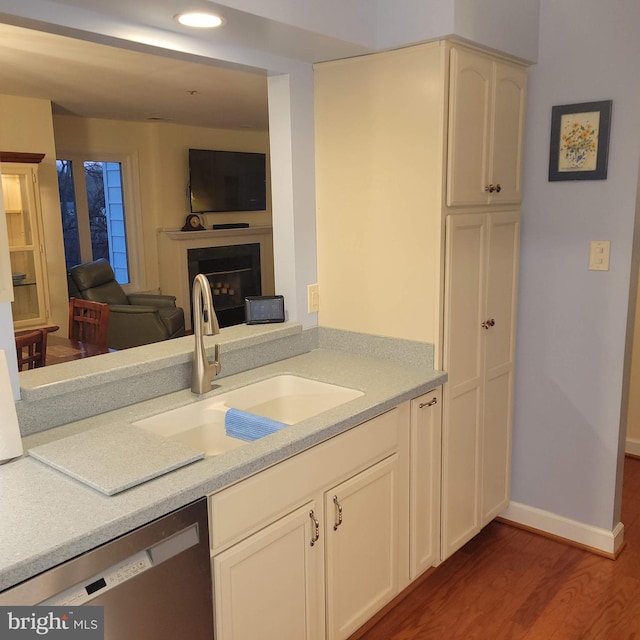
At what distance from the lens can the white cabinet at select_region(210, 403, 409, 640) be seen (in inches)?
64.1

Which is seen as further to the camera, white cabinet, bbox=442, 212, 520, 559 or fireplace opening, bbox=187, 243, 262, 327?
fireplace opening, bbox=187, 243, 262, 327

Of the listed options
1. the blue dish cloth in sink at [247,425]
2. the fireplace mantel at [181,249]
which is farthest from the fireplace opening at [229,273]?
the blue dish cloth in sink at [247,425]

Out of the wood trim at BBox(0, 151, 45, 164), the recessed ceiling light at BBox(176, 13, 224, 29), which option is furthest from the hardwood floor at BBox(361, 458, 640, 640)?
the wood trim at BBox(0, 151, 45, 164)

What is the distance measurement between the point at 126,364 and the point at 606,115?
2.00 metres

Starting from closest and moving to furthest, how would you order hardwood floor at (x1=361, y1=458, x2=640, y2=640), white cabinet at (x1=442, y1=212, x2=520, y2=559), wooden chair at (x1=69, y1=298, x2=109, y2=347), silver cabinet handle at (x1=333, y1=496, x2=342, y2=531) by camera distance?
silver cabinet handle at (x1=333, y1=496, x2=342, y2=531) < hardwood floor at (x1=361, y1=458, x2=640, y2=640) < white cabinet at (x1=442, y1=212, x2=520, y2=559) < wooden chair at (x1=69, y1=298, x2=109, y2=347)

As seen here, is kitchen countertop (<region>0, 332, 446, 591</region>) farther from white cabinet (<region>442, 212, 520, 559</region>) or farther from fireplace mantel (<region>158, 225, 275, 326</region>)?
fireplace mantel (<region>158, 225, 275, 326</region>)

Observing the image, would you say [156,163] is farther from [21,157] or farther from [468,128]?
[468,128]

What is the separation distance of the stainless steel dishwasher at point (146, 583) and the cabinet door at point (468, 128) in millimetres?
1429

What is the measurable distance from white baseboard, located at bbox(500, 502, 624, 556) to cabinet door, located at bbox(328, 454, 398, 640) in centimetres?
95

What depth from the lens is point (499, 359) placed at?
2.71m

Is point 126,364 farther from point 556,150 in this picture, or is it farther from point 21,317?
point 21,317

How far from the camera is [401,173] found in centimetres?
232

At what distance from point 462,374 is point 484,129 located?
92 centimetres

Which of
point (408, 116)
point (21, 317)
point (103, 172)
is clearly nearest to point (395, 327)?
point (408, 116)
